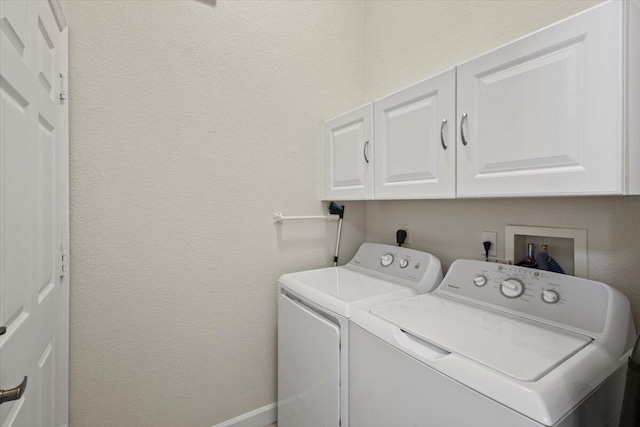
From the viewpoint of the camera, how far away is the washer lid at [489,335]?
806mm

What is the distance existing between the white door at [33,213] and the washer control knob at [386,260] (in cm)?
153

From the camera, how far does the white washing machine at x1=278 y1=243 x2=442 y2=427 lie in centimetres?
125

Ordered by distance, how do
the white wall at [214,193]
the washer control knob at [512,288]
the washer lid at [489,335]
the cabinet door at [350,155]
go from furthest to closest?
1. the cabinet door at [350,155]
2. the white wall at [214,193]
3. the washer control knob at [512,288]
4. the washer lid at [489,335]

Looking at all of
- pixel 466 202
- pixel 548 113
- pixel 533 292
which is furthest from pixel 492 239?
pixel 548 113

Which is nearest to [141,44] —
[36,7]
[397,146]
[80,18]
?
[80,18]

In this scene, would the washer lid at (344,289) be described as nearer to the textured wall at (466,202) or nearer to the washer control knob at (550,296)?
the textured wall at (466,202)

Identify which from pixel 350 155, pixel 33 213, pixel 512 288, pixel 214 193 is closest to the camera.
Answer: pixel 33 213

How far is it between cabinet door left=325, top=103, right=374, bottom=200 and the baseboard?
4.58ft

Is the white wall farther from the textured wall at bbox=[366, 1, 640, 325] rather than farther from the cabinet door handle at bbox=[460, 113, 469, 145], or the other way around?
the cabinet door handle at bbox=[460, 113, 469, 145]

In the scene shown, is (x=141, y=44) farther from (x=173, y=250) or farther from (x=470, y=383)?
(x=470, y=383)

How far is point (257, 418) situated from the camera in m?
1.84

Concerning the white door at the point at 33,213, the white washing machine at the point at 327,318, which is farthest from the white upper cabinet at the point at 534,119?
the white door at the point at 33,213

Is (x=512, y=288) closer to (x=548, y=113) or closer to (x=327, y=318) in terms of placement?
(x=548, y=113)

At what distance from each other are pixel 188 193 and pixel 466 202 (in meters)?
1.49
